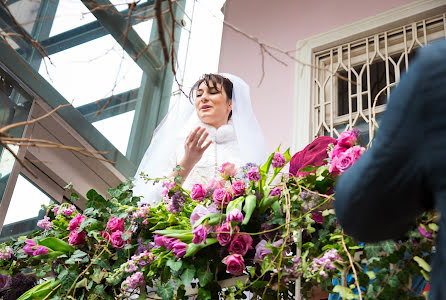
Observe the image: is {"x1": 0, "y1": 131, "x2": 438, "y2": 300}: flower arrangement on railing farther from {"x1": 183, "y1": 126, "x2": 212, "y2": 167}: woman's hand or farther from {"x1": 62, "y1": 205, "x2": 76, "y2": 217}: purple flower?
{"x1": 183, "y1": 126, "x2": 212, "y2": 167}: woman's hand

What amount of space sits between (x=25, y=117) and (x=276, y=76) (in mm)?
1870

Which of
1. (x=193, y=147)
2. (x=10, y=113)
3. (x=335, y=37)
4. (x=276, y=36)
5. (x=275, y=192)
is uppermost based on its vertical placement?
(x=276, y=36)

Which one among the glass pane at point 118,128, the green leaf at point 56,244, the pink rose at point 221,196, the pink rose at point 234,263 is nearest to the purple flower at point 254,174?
the pink rose at point 221,196

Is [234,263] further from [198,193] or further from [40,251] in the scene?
Result: [40,251]

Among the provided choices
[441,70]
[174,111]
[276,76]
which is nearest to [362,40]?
[276,76]

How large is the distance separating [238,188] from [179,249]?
284mm

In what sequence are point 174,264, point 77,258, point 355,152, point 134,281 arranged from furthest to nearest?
point 77,258 → point 134,281 → point 174,264 → point 355,152

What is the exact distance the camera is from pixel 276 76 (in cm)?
452

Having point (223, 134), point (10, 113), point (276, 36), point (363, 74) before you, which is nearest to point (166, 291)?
point (223, 134)

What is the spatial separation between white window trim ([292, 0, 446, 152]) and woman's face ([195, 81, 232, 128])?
80 cm

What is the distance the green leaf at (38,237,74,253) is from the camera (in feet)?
7.82

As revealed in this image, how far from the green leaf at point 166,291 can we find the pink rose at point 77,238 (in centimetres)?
53

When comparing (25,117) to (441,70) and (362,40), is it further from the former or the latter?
(441,70)

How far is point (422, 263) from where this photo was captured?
156 centimetres
